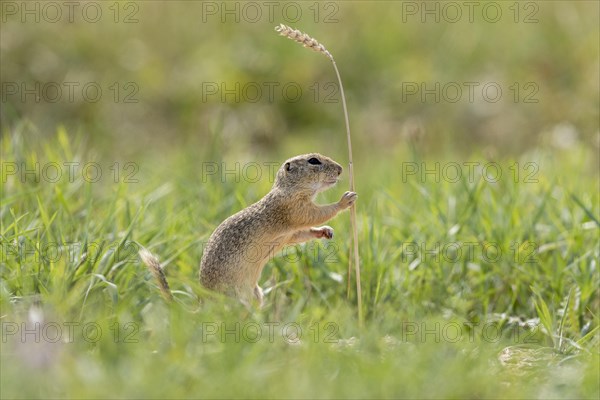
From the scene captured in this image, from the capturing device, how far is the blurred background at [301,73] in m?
9.20

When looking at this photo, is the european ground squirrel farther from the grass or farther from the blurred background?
the blurred background

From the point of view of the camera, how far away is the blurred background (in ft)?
Result: 30.2

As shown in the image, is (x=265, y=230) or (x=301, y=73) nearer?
(x=265, y=230)

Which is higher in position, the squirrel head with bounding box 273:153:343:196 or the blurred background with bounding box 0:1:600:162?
the blurred background with bounding box 0:1:600:162

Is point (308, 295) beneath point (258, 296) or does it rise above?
beneath

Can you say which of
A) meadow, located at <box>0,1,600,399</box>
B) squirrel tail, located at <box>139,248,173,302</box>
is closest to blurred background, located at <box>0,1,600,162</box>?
meadow, located at <box>0,1,600,399</box>

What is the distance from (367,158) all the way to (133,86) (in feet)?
9.07

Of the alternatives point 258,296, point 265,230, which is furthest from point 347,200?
point 258,296

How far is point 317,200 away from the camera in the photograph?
19.1 feet

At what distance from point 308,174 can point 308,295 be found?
868 millimetres

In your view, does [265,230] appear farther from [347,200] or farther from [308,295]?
[308,295]

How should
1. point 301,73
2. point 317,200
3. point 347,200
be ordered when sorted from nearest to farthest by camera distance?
A: point 347,200 → point 317,200 → point 301,73

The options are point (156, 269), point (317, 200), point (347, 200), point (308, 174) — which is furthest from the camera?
point (317, 200)

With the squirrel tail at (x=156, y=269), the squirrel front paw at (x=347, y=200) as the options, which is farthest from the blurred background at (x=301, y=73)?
the squirrel tail at (x=156, y=269)
